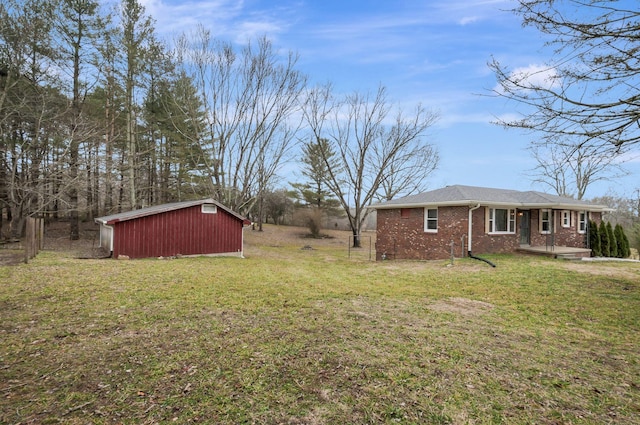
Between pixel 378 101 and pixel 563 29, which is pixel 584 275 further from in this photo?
pixel 378 101

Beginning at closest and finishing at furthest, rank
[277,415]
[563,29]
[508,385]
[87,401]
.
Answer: [277,415]
[87,401]
[508,385]
[563,29]

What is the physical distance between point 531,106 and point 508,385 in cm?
431

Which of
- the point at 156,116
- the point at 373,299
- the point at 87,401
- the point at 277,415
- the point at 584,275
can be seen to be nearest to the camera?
the point at 277,415

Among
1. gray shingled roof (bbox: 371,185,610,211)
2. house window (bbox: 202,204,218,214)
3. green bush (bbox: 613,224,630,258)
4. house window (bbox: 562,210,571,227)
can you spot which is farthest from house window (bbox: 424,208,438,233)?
house window (bbox: 202,204,218,214)

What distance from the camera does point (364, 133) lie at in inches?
978

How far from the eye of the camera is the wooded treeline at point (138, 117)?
14.6 metres

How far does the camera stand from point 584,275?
8.97 meters

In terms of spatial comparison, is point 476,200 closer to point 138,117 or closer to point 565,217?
point 565,217

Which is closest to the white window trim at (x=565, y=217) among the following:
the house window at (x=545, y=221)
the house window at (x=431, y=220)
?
the house window at (x=545, y=221)

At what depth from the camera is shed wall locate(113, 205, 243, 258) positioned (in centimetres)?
1228

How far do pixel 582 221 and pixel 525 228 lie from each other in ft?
13.8

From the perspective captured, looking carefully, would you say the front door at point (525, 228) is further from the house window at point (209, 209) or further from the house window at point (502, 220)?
the house window at point (209, 209)

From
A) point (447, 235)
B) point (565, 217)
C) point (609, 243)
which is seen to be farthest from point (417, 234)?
point (609, 243)

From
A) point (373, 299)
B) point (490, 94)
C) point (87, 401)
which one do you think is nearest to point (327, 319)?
point (373, 299)
